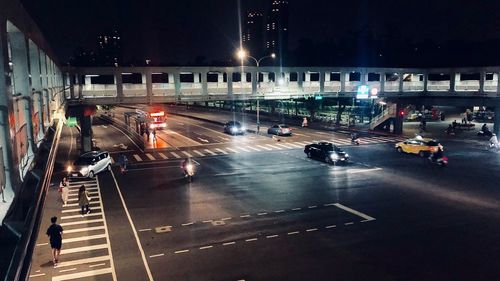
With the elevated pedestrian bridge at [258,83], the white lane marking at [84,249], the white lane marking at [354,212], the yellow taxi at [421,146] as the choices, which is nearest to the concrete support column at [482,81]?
the elevated pedestrian bridge at [258,83]

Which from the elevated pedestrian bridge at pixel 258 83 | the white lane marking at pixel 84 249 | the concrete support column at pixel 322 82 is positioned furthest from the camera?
the concrete support column at pixel 322 82

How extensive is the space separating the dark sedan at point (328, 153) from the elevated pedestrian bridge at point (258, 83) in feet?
54.7

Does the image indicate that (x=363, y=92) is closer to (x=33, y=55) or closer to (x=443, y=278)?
(x=443, y=278)

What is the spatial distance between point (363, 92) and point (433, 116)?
25.8m

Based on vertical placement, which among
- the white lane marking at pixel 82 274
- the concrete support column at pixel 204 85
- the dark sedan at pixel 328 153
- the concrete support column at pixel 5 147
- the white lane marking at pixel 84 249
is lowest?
the white lane marking at pixel 82 274

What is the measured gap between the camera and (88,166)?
2889 cm

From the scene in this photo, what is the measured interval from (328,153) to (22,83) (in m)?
27.1

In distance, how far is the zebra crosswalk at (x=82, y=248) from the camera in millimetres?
14125

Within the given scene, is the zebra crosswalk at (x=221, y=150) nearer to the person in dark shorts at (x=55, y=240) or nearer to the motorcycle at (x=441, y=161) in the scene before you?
the motorcycle at (x=441, y=161)

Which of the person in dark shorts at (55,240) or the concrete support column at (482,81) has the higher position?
the concrete support column at (482,81)

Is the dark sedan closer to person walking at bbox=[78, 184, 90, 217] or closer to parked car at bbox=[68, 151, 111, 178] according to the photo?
parked car at bbox=[68, 151, 111, 178]

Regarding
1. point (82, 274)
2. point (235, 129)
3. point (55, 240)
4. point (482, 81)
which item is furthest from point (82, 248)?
point (482, 81)

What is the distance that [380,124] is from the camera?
191 feet

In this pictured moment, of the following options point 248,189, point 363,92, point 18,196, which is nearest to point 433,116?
point 363,92
